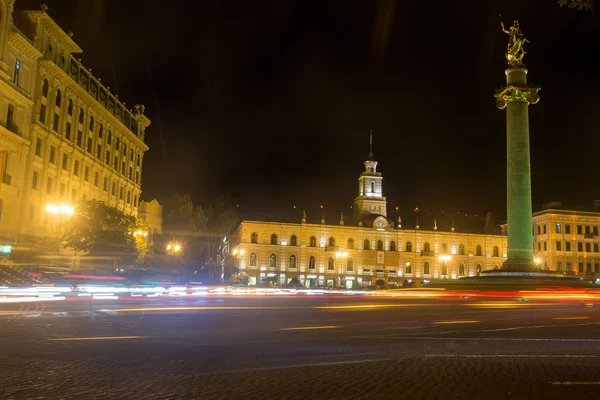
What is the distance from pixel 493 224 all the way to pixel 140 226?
73.6 m

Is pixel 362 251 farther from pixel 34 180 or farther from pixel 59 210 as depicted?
pixel 34 180

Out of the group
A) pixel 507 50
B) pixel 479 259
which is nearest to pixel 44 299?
pixel 507 50

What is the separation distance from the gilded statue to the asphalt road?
33.9 m

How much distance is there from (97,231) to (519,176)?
33.6 meters

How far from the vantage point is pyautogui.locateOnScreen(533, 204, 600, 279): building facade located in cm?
8475

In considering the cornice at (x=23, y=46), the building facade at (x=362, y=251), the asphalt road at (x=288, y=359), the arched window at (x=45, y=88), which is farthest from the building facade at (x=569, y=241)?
the asphalt road at (x=288, y=359)

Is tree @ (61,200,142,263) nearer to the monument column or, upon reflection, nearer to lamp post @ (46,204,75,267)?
lamp post @ (46,204,75,267)

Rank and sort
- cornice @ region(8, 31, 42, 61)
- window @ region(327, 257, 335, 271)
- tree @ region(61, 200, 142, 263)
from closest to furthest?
1. cornice @ region(8, 31, 42, 61)
2. tree @ region(61, 200, 142, 263)
3. window @ region(327, 257, 335, 271)

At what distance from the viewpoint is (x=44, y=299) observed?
22.9m

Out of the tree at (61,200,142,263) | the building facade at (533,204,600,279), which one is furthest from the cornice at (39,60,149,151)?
the building facade at (533,204,600,279)

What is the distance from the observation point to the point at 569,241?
8556 centimetres

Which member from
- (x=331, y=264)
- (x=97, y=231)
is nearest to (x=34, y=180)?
(x=97, y=231)

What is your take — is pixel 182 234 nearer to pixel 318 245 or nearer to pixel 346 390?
pixel 318 245

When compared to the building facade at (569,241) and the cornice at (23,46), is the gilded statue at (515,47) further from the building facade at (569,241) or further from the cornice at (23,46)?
the building facade at (569,241)
